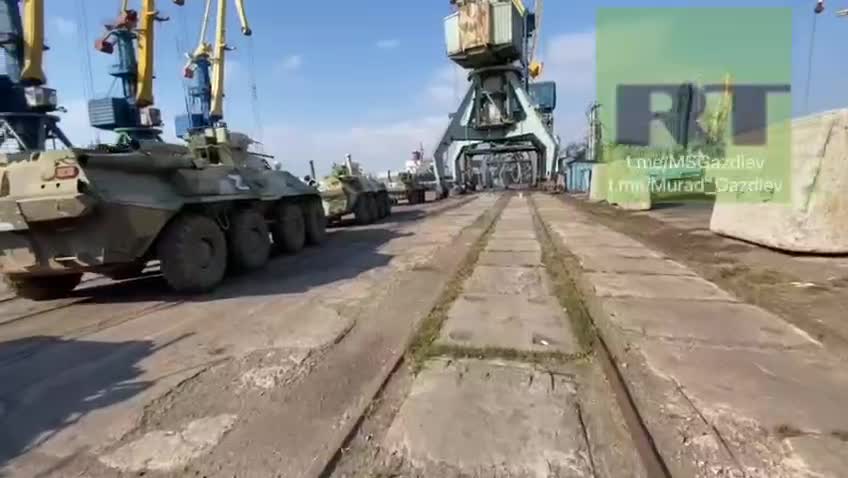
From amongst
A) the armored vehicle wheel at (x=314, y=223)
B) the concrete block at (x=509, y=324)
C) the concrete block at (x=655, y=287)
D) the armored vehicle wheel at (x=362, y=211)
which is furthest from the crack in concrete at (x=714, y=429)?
the armored vehicle wheel at (x=362, y=211)

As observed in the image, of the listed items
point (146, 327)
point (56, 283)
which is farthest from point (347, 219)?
point (146, 327)

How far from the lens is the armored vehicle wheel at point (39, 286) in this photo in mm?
6402

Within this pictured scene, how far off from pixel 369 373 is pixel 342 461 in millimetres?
1066

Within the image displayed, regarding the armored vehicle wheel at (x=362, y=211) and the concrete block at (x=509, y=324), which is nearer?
the concrete block at (x=509, y=324)

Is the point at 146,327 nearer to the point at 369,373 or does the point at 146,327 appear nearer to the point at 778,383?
the point at 369,373

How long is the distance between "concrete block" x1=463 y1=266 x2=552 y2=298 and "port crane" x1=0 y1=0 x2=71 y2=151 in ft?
110

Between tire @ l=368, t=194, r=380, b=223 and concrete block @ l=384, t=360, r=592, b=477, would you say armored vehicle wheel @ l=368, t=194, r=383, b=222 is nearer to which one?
tire @ l=368, t=194, r=380, b=223

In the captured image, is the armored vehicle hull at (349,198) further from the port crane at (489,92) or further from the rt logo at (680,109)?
the port crane at (489,92)

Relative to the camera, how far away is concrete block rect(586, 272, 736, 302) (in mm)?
5434

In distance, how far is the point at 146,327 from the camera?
4.82 metres

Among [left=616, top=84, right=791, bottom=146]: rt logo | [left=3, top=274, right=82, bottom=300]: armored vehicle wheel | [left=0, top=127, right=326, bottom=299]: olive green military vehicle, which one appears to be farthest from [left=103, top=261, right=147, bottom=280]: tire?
[left=616, top=84, right=791, bottom=146]: rt logo

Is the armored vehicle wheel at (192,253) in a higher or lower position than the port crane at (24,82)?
lower

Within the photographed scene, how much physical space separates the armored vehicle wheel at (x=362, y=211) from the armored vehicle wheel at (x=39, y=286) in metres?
9.91

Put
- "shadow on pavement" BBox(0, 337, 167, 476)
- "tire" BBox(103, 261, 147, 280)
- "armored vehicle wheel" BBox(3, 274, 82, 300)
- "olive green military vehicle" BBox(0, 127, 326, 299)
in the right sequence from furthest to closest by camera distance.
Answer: "tire" BBox(103, 261, 147, 280) < "armored vehicle wheel" BBox(3, 274, 82, 300) < "olive green military vehicle" BBox(0, 127, 326, 299) < "shadow on pavement" BBox(0, 337, 167, 476)
